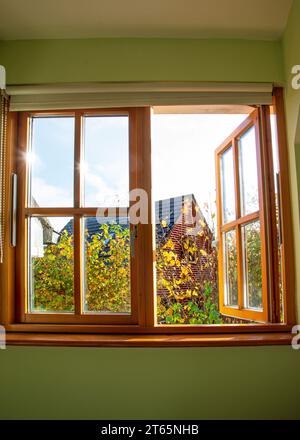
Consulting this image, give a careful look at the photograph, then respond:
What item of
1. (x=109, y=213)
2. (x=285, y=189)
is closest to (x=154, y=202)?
(x=109, y=213)

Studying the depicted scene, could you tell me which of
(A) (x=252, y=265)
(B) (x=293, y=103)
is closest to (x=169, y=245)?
(A) (x=252, y=265)

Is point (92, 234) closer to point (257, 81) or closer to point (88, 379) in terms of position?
point (88, 379)

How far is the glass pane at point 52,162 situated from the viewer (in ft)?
Answer: 9.42

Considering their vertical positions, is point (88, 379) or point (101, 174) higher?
point (101, 174)

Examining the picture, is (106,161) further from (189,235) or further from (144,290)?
(144,290)

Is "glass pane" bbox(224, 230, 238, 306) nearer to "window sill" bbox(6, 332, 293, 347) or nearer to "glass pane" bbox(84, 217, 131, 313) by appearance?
"window sill" bbox(6, 332, 293, 347)

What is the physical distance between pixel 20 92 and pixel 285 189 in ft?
5.52

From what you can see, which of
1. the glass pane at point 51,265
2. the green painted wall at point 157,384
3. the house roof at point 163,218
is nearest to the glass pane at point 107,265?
the house roof at point 163,218

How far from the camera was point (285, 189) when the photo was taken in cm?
274

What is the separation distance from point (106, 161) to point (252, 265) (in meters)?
1.09

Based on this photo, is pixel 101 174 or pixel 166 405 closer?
pixel 166 405

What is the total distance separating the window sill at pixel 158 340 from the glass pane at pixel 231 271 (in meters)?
0.37

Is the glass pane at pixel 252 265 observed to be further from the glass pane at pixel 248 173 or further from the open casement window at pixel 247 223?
the glass pane at pixel 248 173

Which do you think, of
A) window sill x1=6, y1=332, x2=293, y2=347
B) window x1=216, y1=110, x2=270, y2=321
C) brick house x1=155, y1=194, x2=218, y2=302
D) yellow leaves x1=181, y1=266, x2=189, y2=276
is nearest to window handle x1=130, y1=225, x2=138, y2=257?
brick house x1=155, y1=194, x2=218, y2=302
